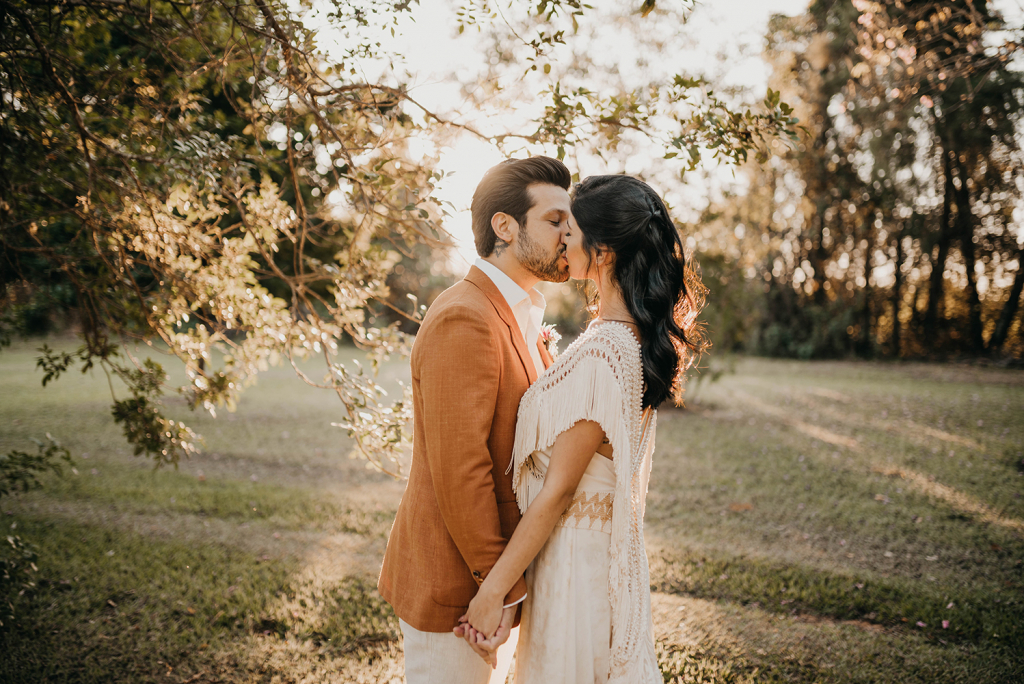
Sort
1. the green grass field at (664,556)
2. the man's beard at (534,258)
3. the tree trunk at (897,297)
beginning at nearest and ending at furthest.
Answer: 1. the man's beard at (534,258)
2. the green grass field at (664,556)
3. the tree trunk at (897,297)

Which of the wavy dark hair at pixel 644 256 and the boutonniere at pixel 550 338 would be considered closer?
the wavy dark hair at pixel 644 256

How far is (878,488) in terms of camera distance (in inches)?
275

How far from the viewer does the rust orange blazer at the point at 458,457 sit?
1630mm

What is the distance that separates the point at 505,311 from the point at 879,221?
23443 mm

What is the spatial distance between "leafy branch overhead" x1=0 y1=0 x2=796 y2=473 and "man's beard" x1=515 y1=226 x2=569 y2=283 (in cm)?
82

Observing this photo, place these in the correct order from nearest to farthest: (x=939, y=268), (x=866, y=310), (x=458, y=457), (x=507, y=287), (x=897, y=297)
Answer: (x=458, y=457) < (x=507, y=287) < (x=939, y=268) < (x=897, y=297) < (x=866, y=310)

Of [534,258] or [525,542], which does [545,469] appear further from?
[534,258]

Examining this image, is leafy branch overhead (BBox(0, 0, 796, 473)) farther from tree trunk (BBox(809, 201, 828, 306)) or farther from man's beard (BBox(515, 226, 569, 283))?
tree trunk (BBox(809, 201, 828, 306))

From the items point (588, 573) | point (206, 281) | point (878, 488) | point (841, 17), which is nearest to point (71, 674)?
point (206, 281)

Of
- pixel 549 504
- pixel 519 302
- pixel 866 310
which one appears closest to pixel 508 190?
pixel 519 302

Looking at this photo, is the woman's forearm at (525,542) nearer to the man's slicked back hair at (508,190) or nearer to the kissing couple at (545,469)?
the kissing couple at (545,469)

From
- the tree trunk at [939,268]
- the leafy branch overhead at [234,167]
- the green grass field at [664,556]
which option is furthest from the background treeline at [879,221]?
the leafy branch overhead at [234,167]

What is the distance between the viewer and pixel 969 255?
18594 millimetres

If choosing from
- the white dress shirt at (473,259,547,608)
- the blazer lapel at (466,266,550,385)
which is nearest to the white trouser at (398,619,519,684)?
the white dress shirt at (473,259,547,608)
